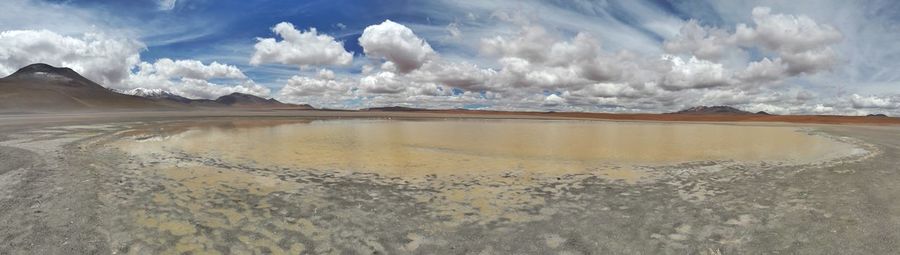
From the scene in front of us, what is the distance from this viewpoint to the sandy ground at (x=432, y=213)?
7070 millimetres

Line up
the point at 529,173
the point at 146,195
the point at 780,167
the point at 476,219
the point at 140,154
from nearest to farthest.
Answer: the point at 476,219, the point at 146,195, the point at 529,173, the point at 780,167, the point at 140,154

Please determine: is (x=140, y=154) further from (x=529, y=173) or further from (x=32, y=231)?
(x=529, y=173)

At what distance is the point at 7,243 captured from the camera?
6.87 metres

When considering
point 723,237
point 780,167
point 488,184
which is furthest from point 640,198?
point 780,167

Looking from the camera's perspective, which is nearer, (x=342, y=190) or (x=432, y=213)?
(x=432, y=213)

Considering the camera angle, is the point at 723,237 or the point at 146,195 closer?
the point at 723,237

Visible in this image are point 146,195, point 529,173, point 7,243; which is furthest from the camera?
point 529,173

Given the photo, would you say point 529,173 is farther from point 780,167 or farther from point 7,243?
point 7,243

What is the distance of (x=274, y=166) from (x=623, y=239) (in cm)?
1162

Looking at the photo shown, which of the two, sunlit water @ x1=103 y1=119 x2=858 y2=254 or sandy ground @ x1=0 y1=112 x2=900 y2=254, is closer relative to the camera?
sandy ground @ x1=0 y1=112 x2=900 y2=254

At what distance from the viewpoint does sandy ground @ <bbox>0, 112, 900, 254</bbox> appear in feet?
23.2

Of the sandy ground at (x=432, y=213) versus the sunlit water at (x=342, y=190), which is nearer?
the sandy ground at (x=432, y=213)

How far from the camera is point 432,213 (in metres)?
9.07

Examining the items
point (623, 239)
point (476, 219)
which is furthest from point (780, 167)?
point (476, 219)
